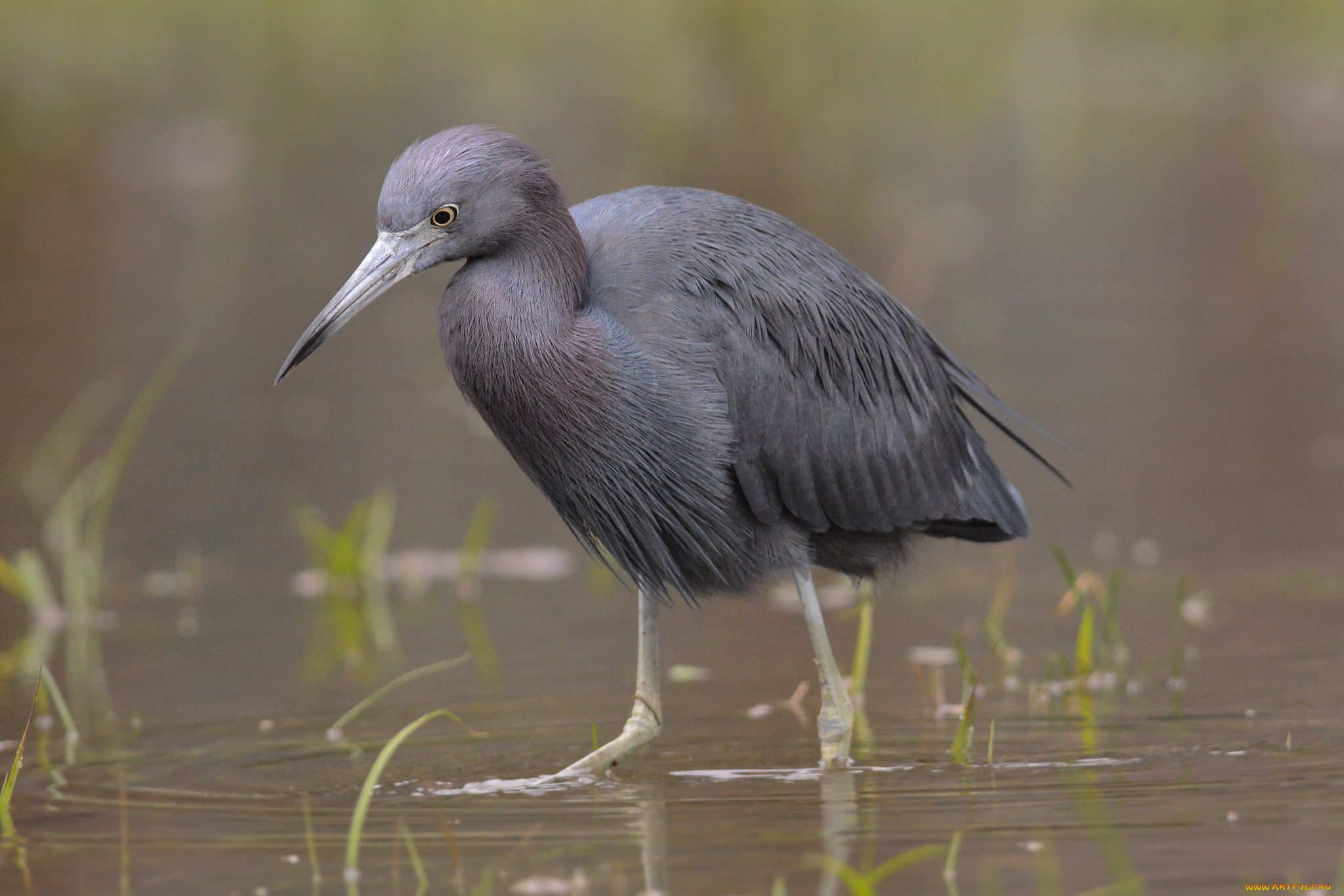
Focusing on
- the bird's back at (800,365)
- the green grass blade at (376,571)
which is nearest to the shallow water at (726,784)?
the green grass blade at (376,571)

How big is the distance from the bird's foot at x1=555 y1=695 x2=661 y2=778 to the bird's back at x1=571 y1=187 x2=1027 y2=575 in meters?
0.68

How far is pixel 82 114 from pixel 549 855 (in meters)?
20.1

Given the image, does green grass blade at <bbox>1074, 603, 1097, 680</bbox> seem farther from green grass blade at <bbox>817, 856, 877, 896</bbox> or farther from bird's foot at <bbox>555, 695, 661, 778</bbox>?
green grass blade at <bbox>817, 856, 877, 896</bbox>

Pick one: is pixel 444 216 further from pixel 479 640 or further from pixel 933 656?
pixel 933 656

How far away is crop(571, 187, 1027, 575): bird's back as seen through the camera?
608 cm

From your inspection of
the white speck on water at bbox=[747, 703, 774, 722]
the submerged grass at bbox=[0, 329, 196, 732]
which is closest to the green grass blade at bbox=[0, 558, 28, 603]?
the submerged grass at bbox=[0, 329, 196, 732]

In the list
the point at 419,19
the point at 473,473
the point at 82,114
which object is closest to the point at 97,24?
the point at 419,19

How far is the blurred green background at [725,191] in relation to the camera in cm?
1027

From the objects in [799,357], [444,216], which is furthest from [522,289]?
[799,357]

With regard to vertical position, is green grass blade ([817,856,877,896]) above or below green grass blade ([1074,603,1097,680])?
below

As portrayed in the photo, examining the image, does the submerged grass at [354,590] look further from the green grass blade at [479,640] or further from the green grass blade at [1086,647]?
the green grass blade at [1086,647]

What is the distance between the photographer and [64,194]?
19594 mm

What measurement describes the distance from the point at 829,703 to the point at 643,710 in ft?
1.90

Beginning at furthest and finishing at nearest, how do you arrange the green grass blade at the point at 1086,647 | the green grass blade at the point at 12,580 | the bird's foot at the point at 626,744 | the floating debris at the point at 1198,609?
the green grass blade at the point at 12,580
the floating debris at the point at 1198,609
the green grass blade at the point at 1086,647
the bird's foot at the point at 626,744
